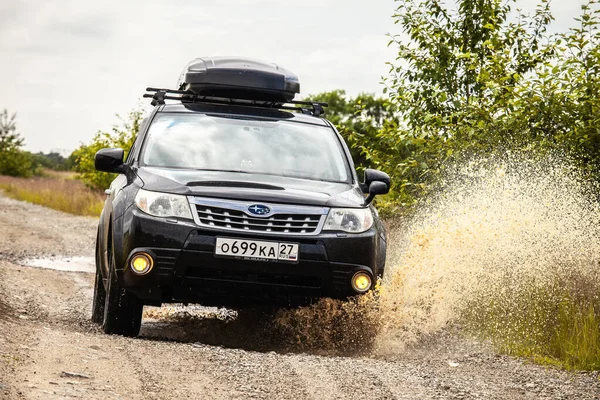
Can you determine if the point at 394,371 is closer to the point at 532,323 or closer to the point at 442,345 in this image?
the point at 442,345

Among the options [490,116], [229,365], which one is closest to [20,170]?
[490,116]

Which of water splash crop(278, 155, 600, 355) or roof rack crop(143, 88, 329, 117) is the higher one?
roof rack crop(143, 88, 329, 117)

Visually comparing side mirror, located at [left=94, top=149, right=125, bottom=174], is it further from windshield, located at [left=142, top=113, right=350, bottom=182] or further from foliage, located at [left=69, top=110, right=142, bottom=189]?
foliage, located at [left=69, top=110, right=142, bottom=189]

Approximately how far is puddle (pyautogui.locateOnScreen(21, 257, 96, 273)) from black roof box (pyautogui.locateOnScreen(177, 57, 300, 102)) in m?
5.36

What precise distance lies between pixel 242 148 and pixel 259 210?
115cm

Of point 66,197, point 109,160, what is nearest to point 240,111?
point 109,160

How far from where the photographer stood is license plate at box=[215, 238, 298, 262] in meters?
6.67

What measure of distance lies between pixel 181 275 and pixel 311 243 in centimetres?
92

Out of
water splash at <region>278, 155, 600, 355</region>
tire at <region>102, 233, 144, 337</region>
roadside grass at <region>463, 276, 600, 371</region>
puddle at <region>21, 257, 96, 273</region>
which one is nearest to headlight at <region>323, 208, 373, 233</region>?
water splash at <region>278, 155, 600, 355</region>

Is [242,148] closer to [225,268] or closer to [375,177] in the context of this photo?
[375,177]

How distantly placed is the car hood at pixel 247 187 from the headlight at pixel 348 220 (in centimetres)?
5

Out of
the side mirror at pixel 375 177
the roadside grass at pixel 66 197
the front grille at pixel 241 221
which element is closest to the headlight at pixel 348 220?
the front grille at pixel 241 221

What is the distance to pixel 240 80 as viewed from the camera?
9203mm

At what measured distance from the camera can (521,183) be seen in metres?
10.2
